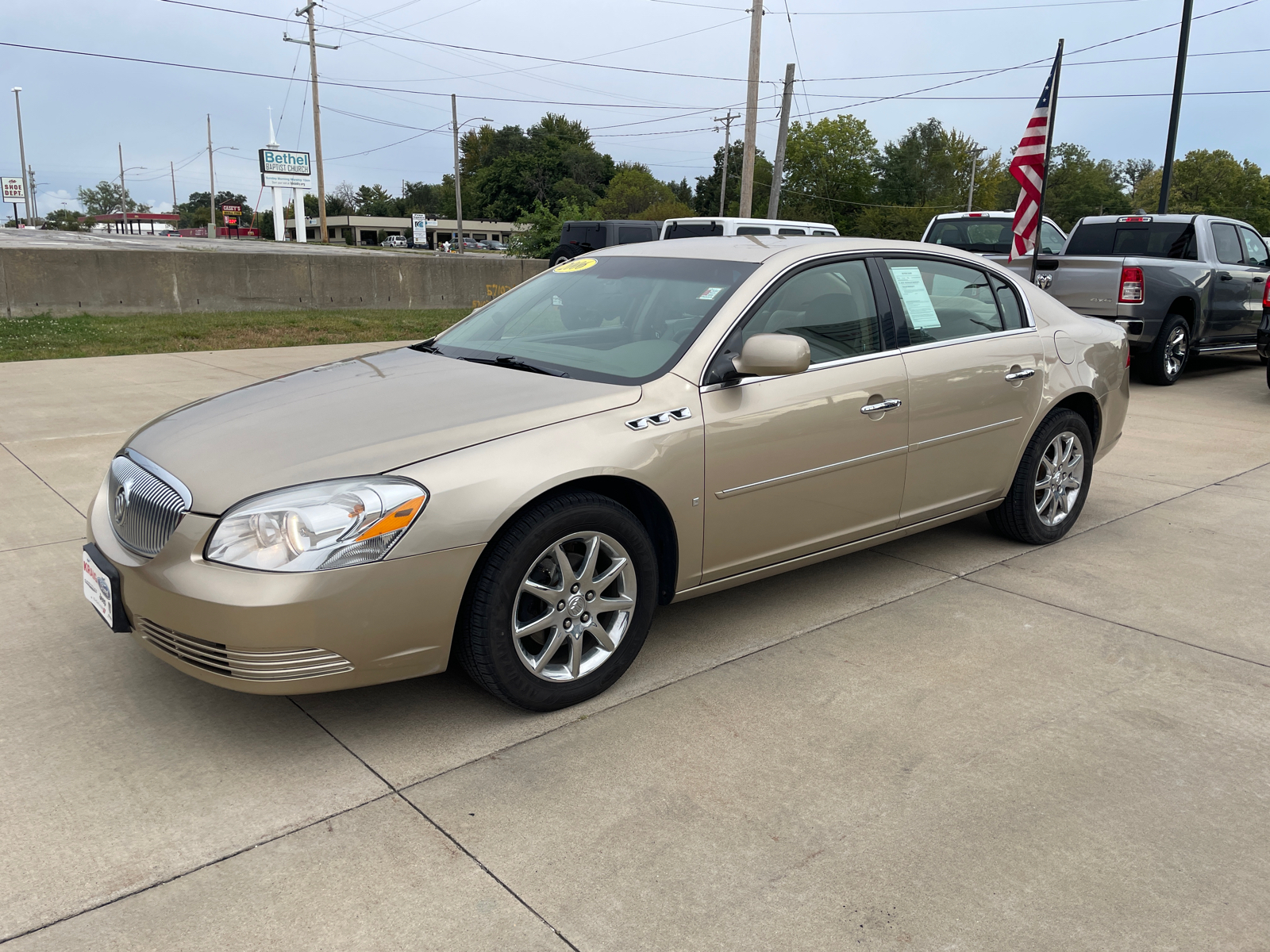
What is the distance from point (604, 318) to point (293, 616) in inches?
73.2

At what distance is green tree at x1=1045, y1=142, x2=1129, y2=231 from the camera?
3691 inches

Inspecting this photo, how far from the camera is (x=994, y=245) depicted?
48.1 feet

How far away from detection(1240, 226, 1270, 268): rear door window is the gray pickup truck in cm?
1

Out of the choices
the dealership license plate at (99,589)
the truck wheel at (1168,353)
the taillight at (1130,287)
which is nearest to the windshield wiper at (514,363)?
the dealership license plate at (99,589)

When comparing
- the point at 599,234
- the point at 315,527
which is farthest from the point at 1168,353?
the point at 315,527

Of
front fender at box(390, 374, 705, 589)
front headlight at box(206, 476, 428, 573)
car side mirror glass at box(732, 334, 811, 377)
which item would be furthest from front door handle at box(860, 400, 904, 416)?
front headlight at box(206, 476, 428, 573)

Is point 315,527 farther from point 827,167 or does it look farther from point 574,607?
point 827,167

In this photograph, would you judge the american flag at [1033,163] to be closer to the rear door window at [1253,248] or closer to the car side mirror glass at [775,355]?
the rear door window at [1253,248]

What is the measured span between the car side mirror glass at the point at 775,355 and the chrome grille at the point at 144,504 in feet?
6.14

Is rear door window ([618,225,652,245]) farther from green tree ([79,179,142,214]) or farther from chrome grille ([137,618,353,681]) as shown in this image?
green tree ([79,179,142,214])

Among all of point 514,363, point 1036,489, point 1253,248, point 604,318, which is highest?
point 1253,248

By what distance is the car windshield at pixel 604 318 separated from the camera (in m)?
3.60

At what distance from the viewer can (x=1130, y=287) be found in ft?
33.7

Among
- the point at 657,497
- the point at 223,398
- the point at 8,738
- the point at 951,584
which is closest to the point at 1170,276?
the point at 951,584
